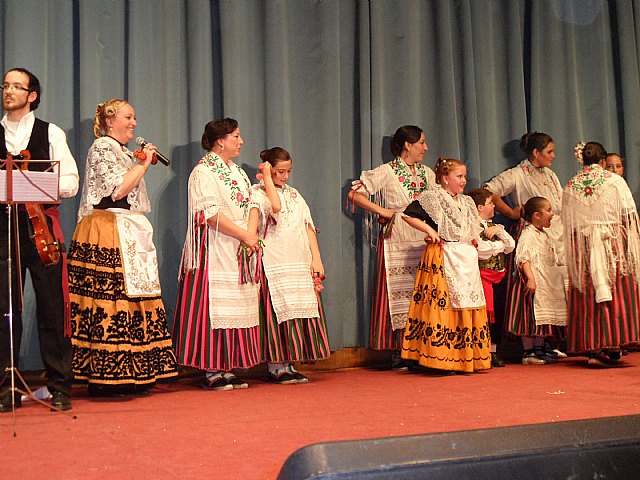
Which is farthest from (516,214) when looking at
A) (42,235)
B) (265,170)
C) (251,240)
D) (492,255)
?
(42,235)

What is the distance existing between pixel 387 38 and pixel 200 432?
11.5 ft

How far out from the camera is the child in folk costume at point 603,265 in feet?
16.1

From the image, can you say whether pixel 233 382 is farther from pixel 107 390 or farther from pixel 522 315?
pixel 522 315

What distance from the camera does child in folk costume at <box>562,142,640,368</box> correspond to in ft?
16.1

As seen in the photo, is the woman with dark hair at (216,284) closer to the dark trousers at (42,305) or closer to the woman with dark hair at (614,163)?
the dark trousers at (42,305)

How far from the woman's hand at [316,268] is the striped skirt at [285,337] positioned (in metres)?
0.27

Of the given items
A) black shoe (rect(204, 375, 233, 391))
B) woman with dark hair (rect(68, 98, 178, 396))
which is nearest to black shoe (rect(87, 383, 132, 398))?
woman with dark hair (rect(68, 98, 178, 396))

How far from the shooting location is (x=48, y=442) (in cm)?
288

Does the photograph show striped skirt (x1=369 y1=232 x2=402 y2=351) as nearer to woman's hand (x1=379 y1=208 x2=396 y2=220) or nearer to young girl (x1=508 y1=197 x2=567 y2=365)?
woman's hand (x1=379 y1=208 x2=396 y2=220)

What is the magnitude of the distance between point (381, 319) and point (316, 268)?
0.67 meters

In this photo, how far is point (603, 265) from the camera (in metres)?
4.90

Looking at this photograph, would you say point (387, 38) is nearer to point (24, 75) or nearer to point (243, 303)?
point (243, 303)

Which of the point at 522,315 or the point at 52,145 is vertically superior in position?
the point at 52,145

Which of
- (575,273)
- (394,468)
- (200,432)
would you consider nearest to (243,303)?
(200,432)
